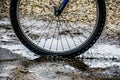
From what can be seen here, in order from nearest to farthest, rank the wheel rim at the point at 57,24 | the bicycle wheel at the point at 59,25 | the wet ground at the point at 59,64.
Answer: the wet ground at the point at 59,64 → the bicycle wheel at the point at 59,25 → the wheel rim at the point at 57,24

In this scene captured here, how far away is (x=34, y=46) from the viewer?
16.3 ft

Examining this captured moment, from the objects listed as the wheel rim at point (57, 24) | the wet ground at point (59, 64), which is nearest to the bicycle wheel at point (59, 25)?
the wheel rim at point (57, 24)

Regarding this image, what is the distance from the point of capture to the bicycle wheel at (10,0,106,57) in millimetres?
4789

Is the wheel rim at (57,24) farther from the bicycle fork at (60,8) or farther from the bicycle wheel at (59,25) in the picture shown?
the bicycle fork at (60,8)

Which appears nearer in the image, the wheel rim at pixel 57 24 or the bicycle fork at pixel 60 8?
the bicycle fork at pixel 60 8

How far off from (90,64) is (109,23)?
1.82m

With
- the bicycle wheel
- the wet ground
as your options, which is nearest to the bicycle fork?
the bicycle wheel

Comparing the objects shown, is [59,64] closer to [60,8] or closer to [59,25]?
[60,8]

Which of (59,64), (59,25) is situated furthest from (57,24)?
(59,64)

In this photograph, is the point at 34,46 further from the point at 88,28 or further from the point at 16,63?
the point at 88,28

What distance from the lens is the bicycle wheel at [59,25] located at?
479cm

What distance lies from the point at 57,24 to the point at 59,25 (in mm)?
175

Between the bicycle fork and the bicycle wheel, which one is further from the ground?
the bicycle fork

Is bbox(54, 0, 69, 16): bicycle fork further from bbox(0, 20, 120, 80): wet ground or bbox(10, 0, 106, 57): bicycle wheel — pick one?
bbox(0, 20, 120, 80): wet ground
